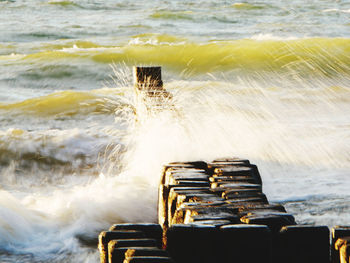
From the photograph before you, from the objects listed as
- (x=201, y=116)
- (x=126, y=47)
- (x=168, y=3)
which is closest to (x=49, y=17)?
(x=168, y=3)

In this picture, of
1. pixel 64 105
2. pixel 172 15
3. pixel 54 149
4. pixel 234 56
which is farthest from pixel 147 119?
pixel 172 15

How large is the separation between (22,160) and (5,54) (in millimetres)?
11567

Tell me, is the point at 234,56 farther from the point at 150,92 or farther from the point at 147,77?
the point at 150,92

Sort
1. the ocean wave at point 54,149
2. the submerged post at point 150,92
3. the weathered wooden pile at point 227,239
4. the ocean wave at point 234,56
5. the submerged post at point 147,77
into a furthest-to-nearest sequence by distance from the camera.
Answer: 1. the ocean wave at point 234,56
2. the ocean wave at point 54,149
3. the submerged post at point 147,77
4. the submerged post at point 150,92
5. the weathered wooden pile at point 227,239

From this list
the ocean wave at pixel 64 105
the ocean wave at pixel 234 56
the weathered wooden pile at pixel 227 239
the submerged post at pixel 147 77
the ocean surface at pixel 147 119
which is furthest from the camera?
the ocean wave at pixel 234 56

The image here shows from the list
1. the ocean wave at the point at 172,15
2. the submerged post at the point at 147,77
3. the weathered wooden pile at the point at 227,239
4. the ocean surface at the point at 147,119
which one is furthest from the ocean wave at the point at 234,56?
the weathered wooden pile at the point at 227,239

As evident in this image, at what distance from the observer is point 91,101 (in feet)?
34.5

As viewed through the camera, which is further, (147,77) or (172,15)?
(172,15)

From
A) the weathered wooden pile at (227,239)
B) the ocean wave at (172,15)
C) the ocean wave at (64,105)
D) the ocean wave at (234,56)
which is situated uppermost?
the weathered wooden pile at (227,239)

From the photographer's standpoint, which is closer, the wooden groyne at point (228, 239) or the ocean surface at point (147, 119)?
the wooden groyne at point (228, 239)

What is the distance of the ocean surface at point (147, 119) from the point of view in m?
4.46

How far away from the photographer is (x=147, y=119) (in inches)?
215

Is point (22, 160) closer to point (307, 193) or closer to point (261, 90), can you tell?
point (307, 193)

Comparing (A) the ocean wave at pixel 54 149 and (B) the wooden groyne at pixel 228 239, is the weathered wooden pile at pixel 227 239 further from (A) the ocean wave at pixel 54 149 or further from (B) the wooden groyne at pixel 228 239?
(A) the ocean wave at pixel 54 149
